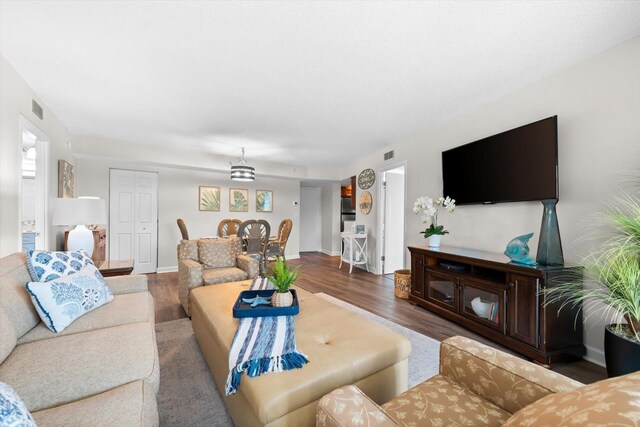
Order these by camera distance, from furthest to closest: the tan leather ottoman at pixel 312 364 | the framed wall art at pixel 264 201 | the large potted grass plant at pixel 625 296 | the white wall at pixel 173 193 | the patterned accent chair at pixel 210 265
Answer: the framed wall art at pixel 264 201 → the white wall at pixel 173 193 → the patterned accent chair at pixel 210 265 → the large potted grass plant at pixel 625 296 → the tan leather ottoman at pixel 312 364

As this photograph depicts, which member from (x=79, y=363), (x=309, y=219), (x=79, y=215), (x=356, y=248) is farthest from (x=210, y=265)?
(x=309, y=219)

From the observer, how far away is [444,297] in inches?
112

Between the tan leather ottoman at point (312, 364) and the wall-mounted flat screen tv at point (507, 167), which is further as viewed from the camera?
the wall-mounted flat screen tv at point (507, 167)

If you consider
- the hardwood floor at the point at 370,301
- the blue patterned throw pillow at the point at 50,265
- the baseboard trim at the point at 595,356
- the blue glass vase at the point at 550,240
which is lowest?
the hardwood floor at the point at 370,301

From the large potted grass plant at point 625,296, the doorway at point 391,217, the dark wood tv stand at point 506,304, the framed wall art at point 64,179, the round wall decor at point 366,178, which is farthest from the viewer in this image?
the round wall decor at point 366,178

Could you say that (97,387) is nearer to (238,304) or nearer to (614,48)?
(238,304)

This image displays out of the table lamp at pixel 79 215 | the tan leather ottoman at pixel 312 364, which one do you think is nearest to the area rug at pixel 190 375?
the tan leather ottoman at pixel 312 364

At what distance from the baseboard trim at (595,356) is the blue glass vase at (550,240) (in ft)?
2.28

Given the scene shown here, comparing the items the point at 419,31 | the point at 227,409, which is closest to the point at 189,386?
the point at 227,409

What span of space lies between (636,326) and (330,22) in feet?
8.27

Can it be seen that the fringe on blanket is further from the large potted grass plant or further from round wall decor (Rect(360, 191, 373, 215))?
round wall decor (Rect(360, 191, 373, 215))

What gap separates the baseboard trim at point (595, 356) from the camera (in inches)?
76.9

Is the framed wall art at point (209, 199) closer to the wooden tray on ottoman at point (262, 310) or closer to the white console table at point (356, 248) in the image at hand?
the white console table at point (356, 248)

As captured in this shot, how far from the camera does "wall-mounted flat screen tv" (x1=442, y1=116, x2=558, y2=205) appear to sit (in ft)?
7.14
